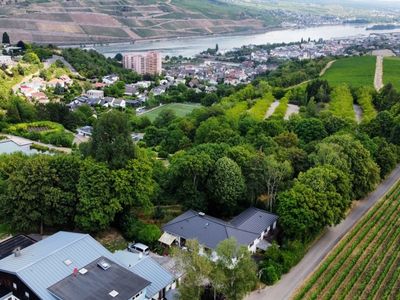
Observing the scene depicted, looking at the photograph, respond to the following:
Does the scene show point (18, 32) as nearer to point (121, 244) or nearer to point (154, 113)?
point (154, 113)

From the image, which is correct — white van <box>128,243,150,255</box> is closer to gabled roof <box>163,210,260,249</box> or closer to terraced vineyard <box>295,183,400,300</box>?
gabled roof <box>163,210,260,249</box>

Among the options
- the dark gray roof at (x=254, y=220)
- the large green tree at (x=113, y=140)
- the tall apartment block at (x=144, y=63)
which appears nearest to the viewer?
the large green tree at (x=113, y=140)

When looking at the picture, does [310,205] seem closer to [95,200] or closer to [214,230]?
[214,230]

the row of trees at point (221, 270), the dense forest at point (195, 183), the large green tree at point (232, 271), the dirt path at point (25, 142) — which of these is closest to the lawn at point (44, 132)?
the dirt path at point (25, 142)

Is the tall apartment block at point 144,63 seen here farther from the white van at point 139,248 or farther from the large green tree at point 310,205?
the white van at point 139,248

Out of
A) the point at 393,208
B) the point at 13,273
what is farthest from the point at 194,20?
the point at 13,273

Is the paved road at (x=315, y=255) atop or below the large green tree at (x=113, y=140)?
below

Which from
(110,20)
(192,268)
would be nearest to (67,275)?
(192,268)

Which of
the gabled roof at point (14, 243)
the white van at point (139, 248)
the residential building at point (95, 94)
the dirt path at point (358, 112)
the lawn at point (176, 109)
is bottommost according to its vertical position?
the lawn at point (176, 109)
